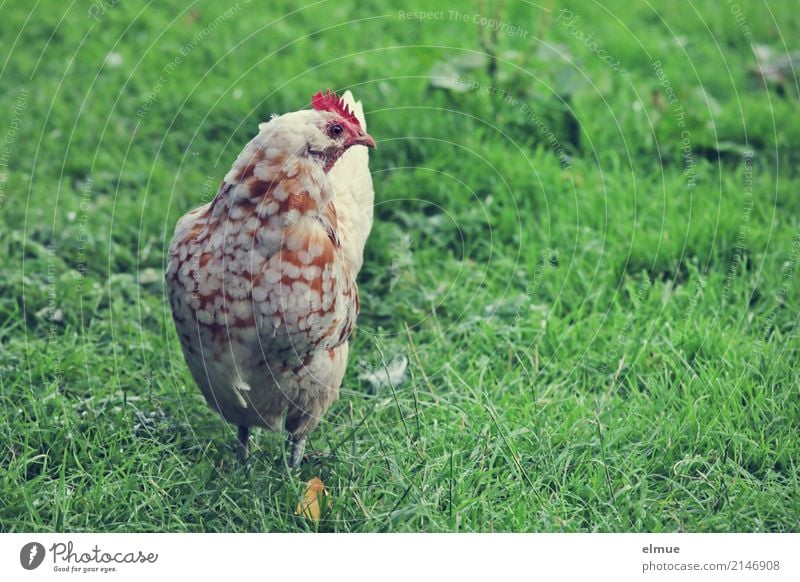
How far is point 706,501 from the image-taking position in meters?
2.78

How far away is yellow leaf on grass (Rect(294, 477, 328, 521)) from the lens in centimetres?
272

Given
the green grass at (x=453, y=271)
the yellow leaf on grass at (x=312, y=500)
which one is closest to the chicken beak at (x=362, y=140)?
the green grass at (x=453, y=271)

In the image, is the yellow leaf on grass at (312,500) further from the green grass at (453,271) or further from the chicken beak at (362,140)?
the chicken beak at (362,140)

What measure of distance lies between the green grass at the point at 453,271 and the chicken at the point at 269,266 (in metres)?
0.39

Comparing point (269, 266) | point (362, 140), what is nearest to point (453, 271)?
point (362, 140)

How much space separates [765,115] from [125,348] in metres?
3.22

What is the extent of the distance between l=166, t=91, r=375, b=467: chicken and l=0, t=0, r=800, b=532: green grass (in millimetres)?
391

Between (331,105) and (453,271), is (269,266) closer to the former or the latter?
(331,105)

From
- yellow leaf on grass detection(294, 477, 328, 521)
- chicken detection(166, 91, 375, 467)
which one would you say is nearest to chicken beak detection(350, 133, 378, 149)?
chicken detection(166, 91, 375, 467)

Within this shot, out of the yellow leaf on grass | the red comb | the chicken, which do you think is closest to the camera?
the chicken

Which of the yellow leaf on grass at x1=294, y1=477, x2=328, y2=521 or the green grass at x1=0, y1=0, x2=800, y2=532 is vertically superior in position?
the green grass at x1=0, y1=0, x2=800, y2=532

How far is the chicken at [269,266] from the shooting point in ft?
8.18

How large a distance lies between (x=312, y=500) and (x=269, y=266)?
732mm

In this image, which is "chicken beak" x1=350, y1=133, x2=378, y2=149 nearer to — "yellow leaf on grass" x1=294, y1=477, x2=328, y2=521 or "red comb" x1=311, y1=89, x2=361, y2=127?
"red comb" x1=311, y1=89, x2=361, y2=127
